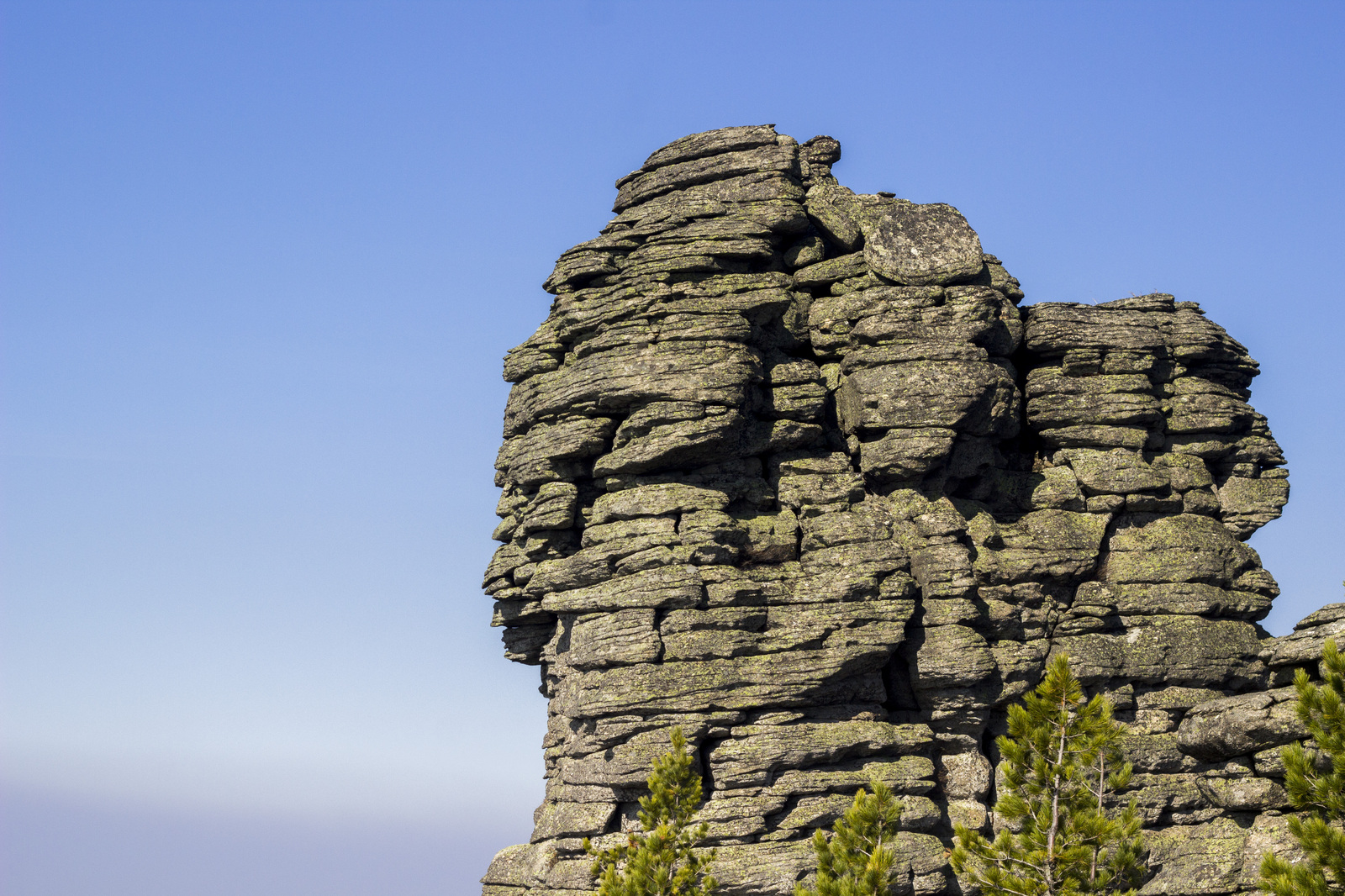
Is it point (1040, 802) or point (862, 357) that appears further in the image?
point (862, 357)

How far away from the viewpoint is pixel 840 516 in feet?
176

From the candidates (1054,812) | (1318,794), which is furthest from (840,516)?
(1318,794)

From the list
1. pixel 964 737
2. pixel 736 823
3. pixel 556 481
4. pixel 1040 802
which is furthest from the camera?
pixel 556 481

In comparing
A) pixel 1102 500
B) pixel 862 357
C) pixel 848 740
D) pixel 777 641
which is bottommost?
pixel 848 740

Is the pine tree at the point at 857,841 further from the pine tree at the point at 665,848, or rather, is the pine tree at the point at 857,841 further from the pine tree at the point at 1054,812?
the pine tree at the point at 665,848

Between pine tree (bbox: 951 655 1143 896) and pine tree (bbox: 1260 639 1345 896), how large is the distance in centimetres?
844

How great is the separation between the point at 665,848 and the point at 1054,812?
1248cm

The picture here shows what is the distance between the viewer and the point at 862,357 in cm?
5531

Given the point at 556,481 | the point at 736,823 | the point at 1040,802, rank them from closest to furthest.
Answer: the point at 1040,802 < the point at 736,823 < the point at 556,481

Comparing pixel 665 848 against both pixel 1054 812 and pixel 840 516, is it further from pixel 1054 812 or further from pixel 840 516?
pixel 840 516

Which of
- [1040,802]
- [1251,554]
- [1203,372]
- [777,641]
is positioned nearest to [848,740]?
[777,641]

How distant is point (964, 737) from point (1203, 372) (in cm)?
1903

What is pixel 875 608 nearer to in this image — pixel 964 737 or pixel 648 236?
pixel 964 737

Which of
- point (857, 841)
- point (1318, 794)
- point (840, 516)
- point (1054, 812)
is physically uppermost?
point (840, 516)
